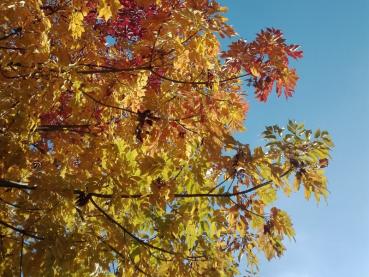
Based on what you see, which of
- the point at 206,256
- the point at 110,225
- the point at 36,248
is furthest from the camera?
the point at 206,256

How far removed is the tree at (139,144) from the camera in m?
3.49

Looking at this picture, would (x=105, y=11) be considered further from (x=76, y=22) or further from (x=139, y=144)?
(x=139, y=144)

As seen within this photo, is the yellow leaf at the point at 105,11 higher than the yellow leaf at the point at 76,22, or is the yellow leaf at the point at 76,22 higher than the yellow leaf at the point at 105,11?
the yellow leaf at the point at 105,11

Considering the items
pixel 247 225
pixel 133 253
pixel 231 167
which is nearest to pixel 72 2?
pixel 231 167

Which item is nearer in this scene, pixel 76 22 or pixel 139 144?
pixel 76 22

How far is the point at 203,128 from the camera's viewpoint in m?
4.34

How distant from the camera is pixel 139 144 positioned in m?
4.50

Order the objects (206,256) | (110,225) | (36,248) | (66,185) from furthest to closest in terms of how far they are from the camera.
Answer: (206,256), (110,225), (36,248), (66,185)

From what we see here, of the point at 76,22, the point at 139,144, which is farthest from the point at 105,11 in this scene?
the point at 139,144

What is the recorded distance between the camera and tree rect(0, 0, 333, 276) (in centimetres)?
349

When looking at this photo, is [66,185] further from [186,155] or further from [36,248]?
[186,155]

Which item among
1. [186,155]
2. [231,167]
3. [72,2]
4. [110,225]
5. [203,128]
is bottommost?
[110,225]

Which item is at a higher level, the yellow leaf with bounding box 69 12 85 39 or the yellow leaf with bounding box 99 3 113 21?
the yellow leaf with bounding box 99 3 113 21

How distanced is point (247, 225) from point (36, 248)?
6.80 ft
